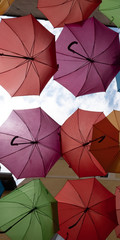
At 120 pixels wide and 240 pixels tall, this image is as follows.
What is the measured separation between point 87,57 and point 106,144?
219cm

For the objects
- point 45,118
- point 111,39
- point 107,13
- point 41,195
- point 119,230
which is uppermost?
point 107,13

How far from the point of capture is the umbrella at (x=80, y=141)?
19.2 ft

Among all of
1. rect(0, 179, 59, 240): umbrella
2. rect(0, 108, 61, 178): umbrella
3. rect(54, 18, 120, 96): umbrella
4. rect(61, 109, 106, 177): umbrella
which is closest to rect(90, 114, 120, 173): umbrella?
rect(61, 109, 106, 177): umbrella

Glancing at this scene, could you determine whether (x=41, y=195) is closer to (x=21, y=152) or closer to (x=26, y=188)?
(x=26, y=188)

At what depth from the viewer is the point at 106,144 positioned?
5641 mm

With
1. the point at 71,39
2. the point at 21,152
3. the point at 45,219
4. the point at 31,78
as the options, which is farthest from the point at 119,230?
the point at 71,39

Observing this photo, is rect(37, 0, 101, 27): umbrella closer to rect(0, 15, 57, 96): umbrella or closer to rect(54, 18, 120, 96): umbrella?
rect(54, 18, 120, 96): umbrella

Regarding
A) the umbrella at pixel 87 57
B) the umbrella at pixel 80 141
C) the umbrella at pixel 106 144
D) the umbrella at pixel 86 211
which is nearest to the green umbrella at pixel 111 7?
the umbrella at pixel 87 57

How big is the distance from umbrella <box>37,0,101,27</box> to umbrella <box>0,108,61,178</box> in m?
2.48

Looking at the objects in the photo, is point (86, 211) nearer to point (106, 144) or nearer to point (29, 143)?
point (106, 144)

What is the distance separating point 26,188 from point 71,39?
379 cm

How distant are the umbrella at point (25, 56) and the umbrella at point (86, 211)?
2853mm

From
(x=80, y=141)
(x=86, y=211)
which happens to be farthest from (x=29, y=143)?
(x=86, y=211)

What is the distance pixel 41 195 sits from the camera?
559 cm
